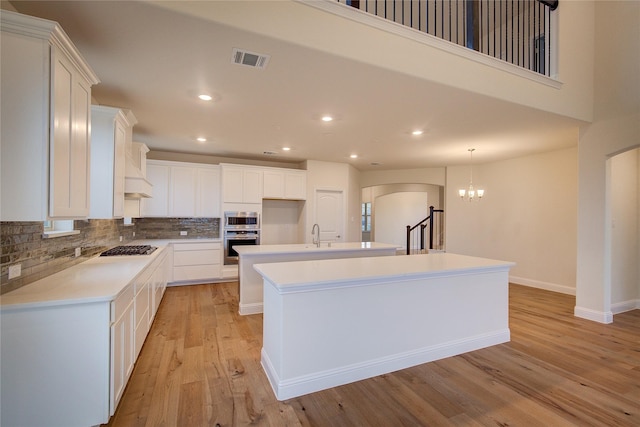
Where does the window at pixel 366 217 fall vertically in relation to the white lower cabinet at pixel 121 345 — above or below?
above

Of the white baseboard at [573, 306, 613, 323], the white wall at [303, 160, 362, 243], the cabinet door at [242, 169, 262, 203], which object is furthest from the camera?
the white wall at [303, 160, 362, 243]

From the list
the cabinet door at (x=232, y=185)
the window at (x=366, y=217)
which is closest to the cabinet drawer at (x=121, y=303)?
the cabinet door at (x=232, y=185)

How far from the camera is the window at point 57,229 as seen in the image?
2.41 meters

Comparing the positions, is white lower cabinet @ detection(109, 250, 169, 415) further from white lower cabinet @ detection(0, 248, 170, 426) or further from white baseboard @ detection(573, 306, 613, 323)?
white baseboard @ detection(573, 306, 613, 323)

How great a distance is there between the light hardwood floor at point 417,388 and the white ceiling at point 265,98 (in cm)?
260

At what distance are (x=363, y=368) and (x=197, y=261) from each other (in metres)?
4.13

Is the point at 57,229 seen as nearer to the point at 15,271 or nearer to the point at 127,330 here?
the point at 15,271

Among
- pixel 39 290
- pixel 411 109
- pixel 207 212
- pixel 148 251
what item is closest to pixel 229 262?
pixel 207 212

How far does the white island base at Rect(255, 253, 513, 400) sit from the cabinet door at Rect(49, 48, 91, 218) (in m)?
1.43

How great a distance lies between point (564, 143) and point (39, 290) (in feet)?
22.5

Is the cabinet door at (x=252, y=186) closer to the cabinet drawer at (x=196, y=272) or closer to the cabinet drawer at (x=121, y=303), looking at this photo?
the cabinet drawer at (x=196, y=272)

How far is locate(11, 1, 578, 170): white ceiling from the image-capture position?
204 centimetres

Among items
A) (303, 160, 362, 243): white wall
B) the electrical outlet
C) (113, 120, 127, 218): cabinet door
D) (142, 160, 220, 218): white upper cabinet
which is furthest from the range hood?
(303, 160, 362, 243): white wall

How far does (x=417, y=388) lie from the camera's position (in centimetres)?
235
